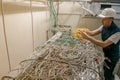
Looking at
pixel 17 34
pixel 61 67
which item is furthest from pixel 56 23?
pixel 61 67

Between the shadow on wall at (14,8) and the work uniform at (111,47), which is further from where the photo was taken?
the work uniform at (111,47)

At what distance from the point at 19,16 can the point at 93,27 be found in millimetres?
1835

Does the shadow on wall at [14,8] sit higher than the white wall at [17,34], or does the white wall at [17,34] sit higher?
the shadow on wall at [14,8]

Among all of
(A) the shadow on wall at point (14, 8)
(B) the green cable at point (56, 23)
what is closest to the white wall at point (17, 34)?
(A) the shadow on wall at point (14, 8)

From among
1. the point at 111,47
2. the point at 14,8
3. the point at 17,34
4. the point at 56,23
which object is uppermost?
the point at 14,8

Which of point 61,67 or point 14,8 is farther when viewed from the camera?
point 14,8

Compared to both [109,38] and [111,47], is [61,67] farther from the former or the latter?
[111,47]

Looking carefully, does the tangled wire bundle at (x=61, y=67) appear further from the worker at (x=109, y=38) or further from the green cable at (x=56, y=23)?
the worker at (x=109, y=38)

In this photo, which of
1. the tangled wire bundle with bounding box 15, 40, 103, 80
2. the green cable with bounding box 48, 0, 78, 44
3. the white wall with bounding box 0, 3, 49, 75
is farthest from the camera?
the green cable with bounding box 48, 0, 78, 44

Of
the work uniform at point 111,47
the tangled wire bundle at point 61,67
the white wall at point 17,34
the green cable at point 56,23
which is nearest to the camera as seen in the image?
the tangled wire bundle at point 61,67

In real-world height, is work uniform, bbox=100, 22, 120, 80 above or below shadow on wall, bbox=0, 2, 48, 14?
below

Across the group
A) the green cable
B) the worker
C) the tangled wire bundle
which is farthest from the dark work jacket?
the tangled wire bundle

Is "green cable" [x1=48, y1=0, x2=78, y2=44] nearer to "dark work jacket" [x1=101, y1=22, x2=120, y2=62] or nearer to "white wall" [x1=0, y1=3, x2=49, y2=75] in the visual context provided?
"white wall" [x1=0, y1=3, x2=49, y2=75]

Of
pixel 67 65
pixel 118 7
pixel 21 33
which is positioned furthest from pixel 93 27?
pixel 67 65
